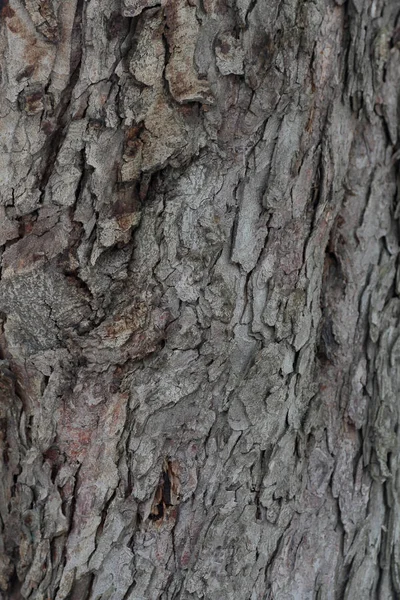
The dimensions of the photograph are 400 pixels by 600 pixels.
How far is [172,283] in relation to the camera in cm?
137

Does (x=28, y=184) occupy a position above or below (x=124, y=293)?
above

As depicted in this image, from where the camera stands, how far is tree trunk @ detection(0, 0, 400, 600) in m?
1.29

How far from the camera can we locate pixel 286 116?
1.41 metres

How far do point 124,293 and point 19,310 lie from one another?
0.74 ft

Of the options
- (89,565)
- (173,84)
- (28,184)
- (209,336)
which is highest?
(173,84)

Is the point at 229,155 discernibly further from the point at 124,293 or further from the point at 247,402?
the point at 247,402

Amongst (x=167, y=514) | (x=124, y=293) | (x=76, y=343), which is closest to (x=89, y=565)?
(x=167, y=514)

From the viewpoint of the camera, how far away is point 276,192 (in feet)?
4.65

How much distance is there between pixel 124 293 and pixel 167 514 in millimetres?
525

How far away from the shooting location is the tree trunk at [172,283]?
129cm

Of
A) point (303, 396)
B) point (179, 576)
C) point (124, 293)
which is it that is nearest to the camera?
point (124, 293)

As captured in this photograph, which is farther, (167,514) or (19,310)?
(167,514)

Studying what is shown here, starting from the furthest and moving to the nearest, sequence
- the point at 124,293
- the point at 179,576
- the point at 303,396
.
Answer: the point at 303,396 → the point at 179,576 → the point at 124,293

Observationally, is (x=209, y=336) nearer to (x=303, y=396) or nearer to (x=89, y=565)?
(x=303, y=396)
